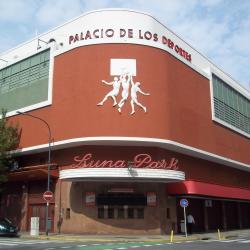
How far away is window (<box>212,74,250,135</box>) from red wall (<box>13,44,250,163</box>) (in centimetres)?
708

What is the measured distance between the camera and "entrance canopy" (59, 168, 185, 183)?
1377 inches

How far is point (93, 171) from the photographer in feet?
115


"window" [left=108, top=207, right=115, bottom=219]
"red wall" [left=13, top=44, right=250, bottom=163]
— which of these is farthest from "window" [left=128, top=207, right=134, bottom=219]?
"red wall" [left=13, top=44, right=250, bottom=163]

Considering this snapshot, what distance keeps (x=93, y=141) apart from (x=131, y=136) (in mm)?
3261

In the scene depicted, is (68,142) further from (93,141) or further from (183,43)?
(183,43)

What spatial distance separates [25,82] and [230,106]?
2461 cm

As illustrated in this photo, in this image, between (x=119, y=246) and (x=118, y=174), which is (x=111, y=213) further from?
(x=119, y=246)

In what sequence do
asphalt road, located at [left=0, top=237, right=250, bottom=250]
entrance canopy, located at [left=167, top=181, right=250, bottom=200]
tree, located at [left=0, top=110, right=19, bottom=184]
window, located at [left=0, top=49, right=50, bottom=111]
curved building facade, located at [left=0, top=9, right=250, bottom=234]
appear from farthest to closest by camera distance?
window, located at [left=0, top=49, right=50, bottom=111] < tree, located at [left=0, top=110, right=19, bottom=184] < entrance canopy, located at [left=167, top=181, right=250, bottom=200] < curved building facade, located at [left=0, top=9, right=250, bottom=234] < asphalt road, located at [left=0, top=237, right=250, bottom=250]

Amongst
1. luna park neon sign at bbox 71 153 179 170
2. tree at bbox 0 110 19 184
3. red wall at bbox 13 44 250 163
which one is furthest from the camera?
tree at bbox 0 110 19 184

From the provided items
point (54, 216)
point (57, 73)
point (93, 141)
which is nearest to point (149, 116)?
A: point (93, 141)

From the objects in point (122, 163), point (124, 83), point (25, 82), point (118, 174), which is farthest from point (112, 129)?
point (25, 82)

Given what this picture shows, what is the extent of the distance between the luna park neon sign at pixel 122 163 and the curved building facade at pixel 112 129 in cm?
9

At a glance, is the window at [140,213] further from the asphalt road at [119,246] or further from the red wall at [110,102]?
the asphalt road at [119,246]

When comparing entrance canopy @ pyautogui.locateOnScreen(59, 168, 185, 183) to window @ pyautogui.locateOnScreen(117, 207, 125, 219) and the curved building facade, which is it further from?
window @ pyautogui.locateOnScreen(117, 207, 125, 219)
